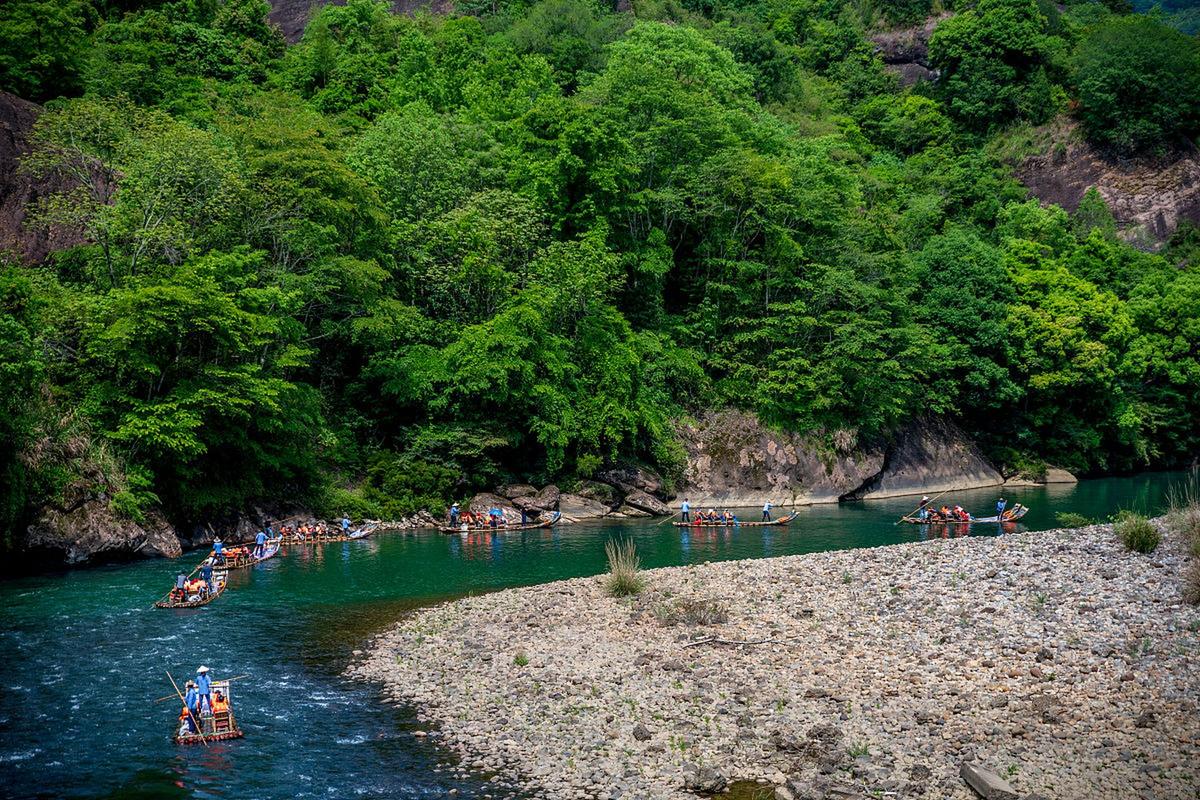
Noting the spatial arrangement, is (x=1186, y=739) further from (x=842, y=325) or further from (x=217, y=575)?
(x=842, y=325)

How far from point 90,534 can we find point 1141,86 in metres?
95.0

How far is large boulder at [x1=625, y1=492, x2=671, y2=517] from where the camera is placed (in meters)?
51.8

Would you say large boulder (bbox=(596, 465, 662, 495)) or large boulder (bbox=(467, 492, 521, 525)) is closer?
large boulder (bbox=(467, 492, 521, 525))

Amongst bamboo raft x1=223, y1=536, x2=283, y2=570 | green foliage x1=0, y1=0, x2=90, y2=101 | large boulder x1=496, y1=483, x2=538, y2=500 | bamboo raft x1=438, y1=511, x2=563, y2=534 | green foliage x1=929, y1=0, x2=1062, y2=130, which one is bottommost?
bamboo raft x1=438, y1=511, x2=563, y2=534

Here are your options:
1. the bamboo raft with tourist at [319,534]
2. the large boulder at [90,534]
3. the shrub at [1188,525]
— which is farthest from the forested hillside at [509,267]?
the shrub at [1188,525]

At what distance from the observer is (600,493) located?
51562 millimetres

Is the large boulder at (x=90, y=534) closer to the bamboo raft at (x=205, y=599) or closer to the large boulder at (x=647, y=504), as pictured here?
the bamboo raft at (x=205, y=599)

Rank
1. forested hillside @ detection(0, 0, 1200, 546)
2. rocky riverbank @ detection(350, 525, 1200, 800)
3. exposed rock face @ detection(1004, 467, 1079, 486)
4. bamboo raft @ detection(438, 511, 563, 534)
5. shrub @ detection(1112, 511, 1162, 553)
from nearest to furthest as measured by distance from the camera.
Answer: rocky riverbank @ detection(350, 525, 1200, 800) → shrub @ detection(1112, 511, 1162, 553) → forested hillside @ detection(0, 0, 1200, 546) → bamboo raft @ detection(438, 511, 563, 534) → exposed rock face @ detection(1004, 467, 1079, 486)

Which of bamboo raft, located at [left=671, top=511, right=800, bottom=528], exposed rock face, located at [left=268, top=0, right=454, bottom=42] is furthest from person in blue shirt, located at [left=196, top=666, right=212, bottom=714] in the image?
exposed rock face, located at [left=268, top=0, right=454, bottom=42]

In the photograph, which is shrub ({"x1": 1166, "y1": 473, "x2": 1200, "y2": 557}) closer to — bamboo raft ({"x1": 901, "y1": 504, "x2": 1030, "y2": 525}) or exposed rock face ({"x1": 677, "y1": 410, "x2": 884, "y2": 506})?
bamboo raft ({"x1": 901, "y1": 504, "x2": 1030, "y2": 525})

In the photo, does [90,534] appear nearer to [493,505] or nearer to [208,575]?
[208,575]

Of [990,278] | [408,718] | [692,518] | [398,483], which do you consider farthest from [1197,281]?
[408,718]

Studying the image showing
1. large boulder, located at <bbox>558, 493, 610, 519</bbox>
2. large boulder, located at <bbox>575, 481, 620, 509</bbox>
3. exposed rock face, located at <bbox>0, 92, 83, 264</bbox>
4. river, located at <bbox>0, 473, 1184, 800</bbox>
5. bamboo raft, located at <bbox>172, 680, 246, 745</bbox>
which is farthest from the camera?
large boulder, located at <bbox>575, 481, 620, 509</bbox>

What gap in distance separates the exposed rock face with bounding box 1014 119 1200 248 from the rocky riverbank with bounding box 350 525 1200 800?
70667mm
